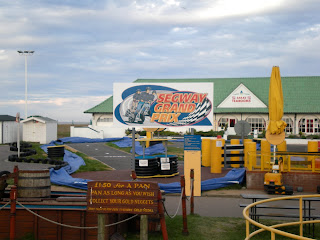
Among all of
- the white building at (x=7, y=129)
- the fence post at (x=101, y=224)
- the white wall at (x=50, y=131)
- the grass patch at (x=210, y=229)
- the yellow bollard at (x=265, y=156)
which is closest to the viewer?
the fence post at (x=101, y=224)

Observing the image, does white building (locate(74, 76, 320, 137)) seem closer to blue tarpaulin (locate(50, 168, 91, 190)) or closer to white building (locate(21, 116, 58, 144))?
white building (locate(21, 116, 58, 144))

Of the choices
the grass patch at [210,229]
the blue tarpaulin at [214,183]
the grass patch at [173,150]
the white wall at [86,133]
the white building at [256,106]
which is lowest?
the grass patch at [210,229]

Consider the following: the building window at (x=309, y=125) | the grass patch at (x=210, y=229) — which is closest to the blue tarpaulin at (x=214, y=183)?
the grass patch at (x=210, y=229)

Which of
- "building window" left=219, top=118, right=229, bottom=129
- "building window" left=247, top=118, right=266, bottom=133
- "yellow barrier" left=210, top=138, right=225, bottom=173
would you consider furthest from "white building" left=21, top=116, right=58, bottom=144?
"building window" left=247, top=118, right=266, bottom=133

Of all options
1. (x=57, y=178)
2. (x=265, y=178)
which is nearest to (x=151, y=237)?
(x=265, y=178)

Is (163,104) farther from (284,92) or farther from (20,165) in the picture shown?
(284,92)

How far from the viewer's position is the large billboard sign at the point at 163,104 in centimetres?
1681

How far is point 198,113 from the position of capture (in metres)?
16.8

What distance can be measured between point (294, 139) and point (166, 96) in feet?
105

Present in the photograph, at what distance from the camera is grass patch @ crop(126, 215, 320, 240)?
9.80m

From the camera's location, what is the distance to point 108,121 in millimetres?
55031

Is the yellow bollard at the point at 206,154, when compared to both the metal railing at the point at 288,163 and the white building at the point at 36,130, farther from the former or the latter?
the white building at the point at 36,130

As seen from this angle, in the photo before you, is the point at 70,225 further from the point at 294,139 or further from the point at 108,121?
the point at 108,121

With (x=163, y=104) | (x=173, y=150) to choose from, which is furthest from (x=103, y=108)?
(x=163, y=104)
